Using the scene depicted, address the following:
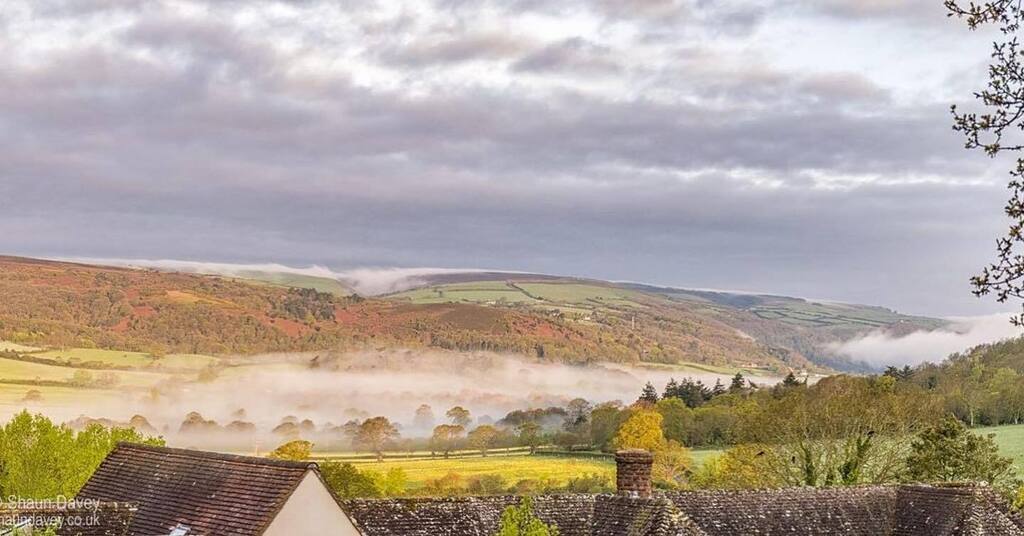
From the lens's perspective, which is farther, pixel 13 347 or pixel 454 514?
pixel 13 347

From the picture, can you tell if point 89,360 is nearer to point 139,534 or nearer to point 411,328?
point 411,328

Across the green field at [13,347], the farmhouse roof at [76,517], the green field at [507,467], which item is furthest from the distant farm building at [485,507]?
the green field at [13,347]

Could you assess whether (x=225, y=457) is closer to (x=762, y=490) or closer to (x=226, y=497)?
(x=226, y=497)

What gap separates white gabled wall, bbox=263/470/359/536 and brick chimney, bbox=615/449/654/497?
8300mm

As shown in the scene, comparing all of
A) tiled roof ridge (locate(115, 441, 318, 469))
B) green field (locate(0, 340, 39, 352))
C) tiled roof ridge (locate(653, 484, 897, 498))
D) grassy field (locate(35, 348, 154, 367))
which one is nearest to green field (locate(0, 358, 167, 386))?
grassy field (locate(35, 348, 154, 367))

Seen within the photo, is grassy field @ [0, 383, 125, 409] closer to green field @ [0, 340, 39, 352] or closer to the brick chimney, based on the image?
green field @ [0, 340, 39, 352]

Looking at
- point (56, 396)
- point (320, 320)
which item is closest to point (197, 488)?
point (56, 396)

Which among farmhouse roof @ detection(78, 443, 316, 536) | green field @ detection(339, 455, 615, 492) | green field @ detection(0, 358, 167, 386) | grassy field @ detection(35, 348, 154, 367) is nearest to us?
farmhouse roof @ detection(78, 443, 316, 536)

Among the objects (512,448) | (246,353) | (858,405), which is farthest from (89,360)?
(858,405)

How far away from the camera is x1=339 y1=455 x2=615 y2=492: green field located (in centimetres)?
9388

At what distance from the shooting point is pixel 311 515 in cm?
2772

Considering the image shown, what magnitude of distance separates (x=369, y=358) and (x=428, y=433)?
1721 centimetres

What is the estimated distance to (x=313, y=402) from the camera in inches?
4924

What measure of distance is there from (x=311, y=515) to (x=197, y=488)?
4.18 metres
